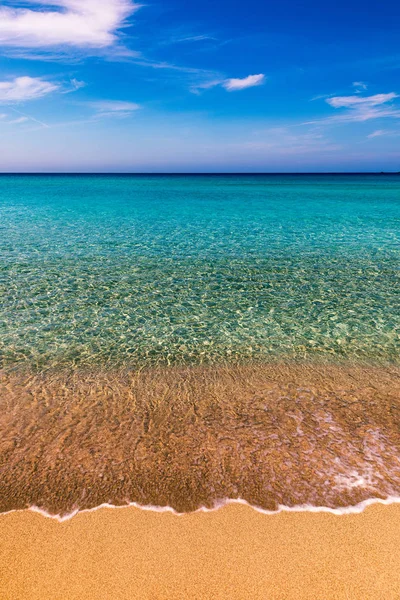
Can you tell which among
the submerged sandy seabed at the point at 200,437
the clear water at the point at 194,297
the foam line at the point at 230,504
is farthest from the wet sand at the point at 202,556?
the clear water at the point at 194,297

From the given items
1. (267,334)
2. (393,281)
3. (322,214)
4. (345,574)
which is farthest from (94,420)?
(322,214)

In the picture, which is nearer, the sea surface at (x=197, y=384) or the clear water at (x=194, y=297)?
the sea surface at (x=197, y=384)

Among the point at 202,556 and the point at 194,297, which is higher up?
the point at 194,297

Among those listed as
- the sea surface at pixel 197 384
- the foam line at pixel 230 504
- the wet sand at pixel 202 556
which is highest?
the sea surface at pixel 197 384

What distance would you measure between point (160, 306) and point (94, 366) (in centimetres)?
321

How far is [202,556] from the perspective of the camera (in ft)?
11.1

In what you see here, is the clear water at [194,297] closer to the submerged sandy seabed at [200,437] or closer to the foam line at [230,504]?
the submerged sandy seabed at [200,437]

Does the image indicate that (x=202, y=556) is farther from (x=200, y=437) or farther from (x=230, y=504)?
(x=200, y=437)

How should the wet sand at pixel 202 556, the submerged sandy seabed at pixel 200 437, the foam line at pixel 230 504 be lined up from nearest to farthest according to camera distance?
1. the wet sand at pixel 202 556
2. the foam line at pixel 230 504
3. the submerged sandy seabed at pixel 200 437

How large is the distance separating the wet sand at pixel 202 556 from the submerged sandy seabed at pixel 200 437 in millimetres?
218

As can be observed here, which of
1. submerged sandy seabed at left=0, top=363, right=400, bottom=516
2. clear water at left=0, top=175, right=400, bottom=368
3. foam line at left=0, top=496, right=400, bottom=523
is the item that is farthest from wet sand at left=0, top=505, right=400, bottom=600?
clear water at left=0, top=175, right=400, bottom=368

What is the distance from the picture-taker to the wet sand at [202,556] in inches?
123

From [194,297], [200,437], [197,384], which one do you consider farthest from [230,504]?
[194,297]

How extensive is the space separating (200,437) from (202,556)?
1654 millimetres
